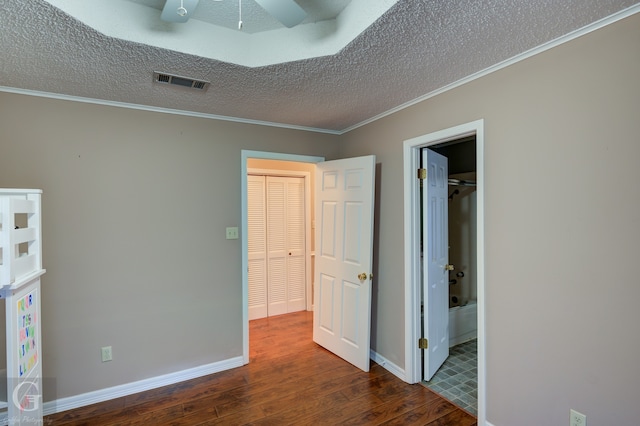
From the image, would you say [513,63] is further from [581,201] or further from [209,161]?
[209,161]

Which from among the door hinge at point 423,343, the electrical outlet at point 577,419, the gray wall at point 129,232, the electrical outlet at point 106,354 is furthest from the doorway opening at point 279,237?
the electrical outlet at point 577,419

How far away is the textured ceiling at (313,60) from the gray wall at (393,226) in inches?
6.8

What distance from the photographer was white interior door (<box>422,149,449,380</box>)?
2.62 meters

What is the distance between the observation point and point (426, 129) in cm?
241

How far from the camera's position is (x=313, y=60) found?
71.7 inches

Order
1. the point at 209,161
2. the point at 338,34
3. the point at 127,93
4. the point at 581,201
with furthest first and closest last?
the point at 209,161
the point at 127,93
the point at 338,34
the point at 581,201

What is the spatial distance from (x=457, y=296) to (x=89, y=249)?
12.4ft

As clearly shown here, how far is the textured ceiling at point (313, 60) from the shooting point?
1.40m

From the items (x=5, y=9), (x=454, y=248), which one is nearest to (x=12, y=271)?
(x=5, y=9)

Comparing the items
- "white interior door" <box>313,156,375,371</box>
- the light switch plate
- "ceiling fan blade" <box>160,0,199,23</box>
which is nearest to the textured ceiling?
"ceiling fan blade" <box>160,0,199,23</box>

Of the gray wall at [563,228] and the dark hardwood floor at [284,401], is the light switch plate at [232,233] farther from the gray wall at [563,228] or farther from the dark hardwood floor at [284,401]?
the gray wall at [563,228]

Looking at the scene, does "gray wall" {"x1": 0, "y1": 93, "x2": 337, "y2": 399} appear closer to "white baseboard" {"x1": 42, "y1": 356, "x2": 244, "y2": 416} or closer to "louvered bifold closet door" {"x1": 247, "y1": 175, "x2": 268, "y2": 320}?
"white baseboard" {"x1": 42, "y1": 356, "x2": 244, "y2": 416}

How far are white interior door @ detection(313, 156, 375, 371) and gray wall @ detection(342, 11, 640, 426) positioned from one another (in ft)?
3.28

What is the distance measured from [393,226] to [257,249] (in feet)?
6.85
